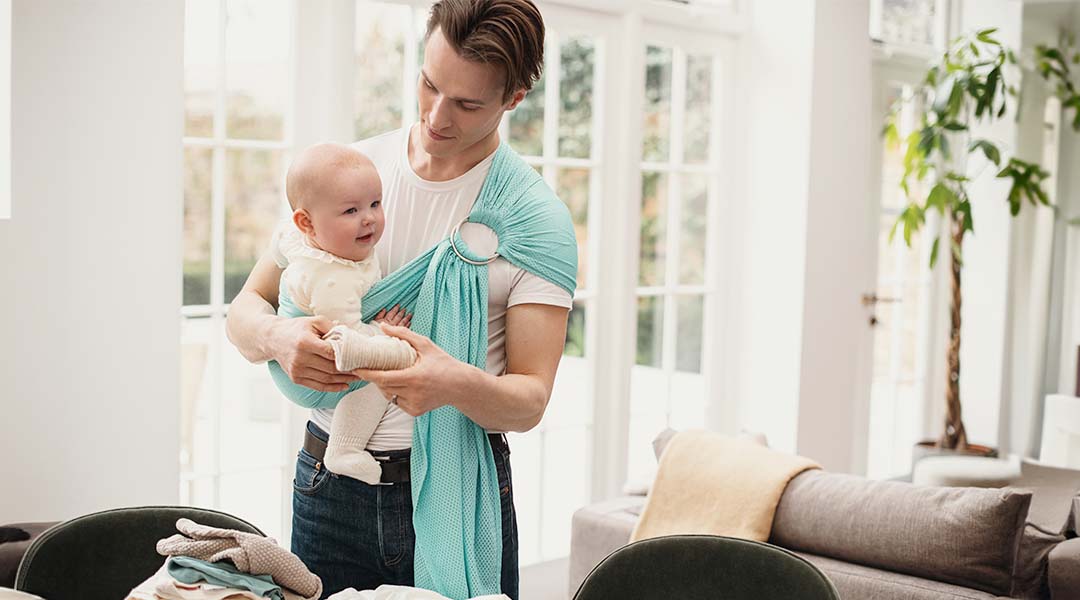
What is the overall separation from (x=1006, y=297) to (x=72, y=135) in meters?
5.05

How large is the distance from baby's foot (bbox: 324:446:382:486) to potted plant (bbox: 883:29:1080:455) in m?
3.95

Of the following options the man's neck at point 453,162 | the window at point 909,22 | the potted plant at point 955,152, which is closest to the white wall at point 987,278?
the potted plant at point 955,152

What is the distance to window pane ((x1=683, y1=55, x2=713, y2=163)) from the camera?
4.59m

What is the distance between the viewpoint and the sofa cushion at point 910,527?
2.37 metres

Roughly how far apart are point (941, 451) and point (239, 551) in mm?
4538

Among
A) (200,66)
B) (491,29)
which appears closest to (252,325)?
(491,29)

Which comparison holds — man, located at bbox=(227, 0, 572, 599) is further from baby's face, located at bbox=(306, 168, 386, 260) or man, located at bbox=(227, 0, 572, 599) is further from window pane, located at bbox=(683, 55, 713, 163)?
Answer: window pane, located at bbox=(683, 55, 713, 163)

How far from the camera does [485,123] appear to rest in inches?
63.4

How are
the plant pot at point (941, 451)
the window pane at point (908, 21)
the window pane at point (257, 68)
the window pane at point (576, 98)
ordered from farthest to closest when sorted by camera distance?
the window pane at point (908, 21) < the plant pot at point (941, 451) < the window pane at point (576, 98) < the window pane at point (257, 68)

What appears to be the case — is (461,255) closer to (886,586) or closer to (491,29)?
(491,29)

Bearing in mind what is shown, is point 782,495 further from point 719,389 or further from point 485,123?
point 719,389

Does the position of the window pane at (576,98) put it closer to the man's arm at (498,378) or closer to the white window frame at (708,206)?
the white window frame at (708,206)

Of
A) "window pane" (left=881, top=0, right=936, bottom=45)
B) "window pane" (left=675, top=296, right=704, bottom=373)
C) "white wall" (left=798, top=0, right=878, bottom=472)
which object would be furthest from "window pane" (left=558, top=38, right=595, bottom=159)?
"window pane" (left=881, top=0, right=936, bottom=45)

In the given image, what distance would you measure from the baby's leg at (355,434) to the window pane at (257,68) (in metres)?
1.71
